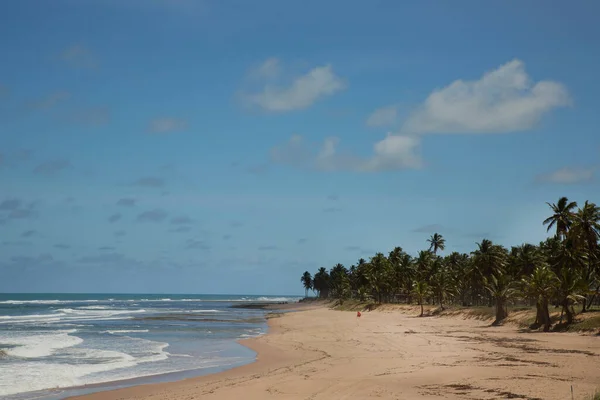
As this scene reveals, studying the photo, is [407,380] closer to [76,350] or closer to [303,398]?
[303,398]

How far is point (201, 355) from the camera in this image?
3550 centimetres

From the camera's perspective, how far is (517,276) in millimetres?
83688

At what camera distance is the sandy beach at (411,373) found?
757 inches

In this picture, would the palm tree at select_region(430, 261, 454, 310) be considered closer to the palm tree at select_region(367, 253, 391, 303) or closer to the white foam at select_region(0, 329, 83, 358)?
the palm tree at select_region(367, 253, 391, 303)

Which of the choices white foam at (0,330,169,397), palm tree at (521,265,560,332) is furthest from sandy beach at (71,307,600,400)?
palm tree at (521,265,560,332)

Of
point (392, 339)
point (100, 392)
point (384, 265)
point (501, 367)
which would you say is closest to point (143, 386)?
point (100, 392)

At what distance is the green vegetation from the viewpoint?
44531mm

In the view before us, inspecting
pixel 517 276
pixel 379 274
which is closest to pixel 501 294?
pixel 517 276

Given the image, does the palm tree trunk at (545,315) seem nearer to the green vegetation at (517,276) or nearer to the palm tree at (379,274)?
the green vegetation at (517,276)

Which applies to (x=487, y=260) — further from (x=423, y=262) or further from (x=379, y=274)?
(x=379, y=274)

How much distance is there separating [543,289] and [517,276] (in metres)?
41.9

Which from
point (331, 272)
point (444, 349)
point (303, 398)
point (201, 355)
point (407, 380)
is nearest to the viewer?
point (303, 398)

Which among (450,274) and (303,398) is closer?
(303,398)

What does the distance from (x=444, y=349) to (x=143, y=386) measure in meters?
18.4
